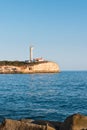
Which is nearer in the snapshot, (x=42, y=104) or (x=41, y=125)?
(x=41, y=125)

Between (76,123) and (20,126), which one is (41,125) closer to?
(20,126)

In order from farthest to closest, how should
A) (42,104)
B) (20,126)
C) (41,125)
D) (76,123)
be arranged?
(42,104) < (76,123) < (41,125) < (20,126)

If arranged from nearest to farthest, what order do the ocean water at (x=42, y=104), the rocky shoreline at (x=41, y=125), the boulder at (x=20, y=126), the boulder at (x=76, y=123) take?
the boulder at (x=20, y=126) → the rocky shoreline at (x=41, y=125) → the boulder at (x=76, y=123) → the ocean water at (x=42, y=104)

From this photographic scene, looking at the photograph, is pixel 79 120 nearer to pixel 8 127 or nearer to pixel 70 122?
pixel 70 122

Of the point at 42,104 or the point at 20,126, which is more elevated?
the point at 20,126

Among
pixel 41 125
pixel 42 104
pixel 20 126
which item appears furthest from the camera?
pixel 42 104

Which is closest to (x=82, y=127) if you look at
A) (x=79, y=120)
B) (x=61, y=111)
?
(x=79, y=120)

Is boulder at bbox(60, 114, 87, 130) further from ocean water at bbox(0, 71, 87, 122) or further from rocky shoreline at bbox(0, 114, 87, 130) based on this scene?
ocean water at bbox(0, 71, 87, 122)

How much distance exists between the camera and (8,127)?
15258mm

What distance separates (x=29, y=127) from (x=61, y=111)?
20578 millimetres

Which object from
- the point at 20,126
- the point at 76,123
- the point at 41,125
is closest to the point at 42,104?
the point at 76,123

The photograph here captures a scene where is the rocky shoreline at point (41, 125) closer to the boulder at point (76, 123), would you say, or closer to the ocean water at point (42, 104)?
the boulder at point (76, 123)

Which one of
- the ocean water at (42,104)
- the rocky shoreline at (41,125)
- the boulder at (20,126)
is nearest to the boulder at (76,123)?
the rocky shoreline at (41,125)

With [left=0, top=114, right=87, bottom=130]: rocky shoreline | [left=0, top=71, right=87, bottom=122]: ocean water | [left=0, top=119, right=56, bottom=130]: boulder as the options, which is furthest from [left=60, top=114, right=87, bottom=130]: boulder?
[left=0, top=71, right=87, bottom=122]: ocean water
